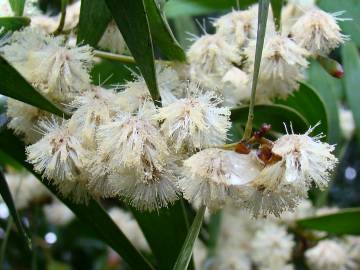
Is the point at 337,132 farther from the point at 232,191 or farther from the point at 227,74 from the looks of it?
the point at 232,191

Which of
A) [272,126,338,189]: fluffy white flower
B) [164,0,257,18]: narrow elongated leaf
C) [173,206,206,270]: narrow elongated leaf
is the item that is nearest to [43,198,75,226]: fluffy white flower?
[164,0,257,18]: narrow elongated leaf

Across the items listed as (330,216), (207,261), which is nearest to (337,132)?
(330,216)

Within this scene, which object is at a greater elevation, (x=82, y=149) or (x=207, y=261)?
(x=82, y=149)

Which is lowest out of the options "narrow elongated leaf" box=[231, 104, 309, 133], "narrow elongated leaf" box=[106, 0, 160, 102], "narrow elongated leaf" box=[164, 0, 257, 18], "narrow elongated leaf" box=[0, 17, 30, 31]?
"narrow elongated leaf" box=[231, 104, 309, 133]

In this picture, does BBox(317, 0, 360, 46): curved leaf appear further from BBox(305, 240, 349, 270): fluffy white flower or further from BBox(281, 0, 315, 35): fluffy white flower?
BBox(305, 240, 349, 270): fluffy white flower

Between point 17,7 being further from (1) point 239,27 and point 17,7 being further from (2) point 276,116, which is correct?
(2) point 276,116

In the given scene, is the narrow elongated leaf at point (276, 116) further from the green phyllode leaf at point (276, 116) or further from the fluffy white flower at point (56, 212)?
the fluffy white flower at point (56, 212)
